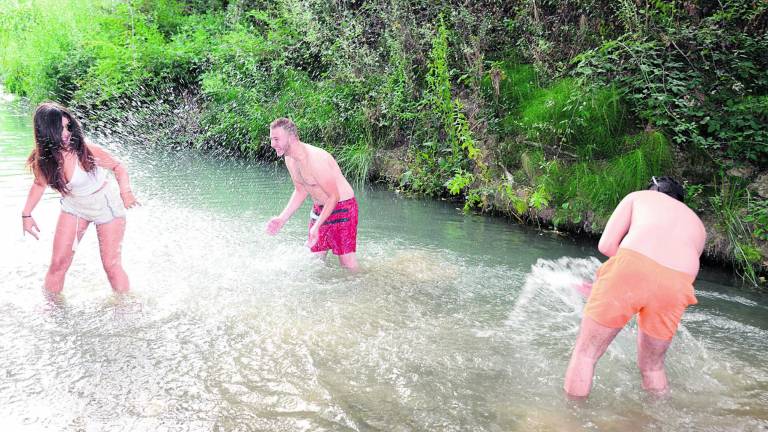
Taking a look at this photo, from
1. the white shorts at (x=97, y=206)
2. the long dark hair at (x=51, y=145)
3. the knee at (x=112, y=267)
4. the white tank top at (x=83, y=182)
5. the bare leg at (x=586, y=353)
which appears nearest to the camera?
the bare leg at (x=586, y=353)

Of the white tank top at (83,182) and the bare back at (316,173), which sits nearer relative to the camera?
the white tank top at (83,182)

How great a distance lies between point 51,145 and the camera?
438 cm

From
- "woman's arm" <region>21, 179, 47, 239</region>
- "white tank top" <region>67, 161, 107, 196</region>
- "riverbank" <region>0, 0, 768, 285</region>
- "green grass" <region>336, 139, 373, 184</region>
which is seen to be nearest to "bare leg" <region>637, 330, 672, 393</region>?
"riverbank" <region>0, 0, 768, 285</region>

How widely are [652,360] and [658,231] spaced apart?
829 mm

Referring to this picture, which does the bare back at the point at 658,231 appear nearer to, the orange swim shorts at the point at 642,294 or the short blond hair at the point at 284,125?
the orange swim shorts at the point at 642,294

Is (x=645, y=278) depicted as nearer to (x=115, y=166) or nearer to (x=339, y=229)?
(x=339, y=229)

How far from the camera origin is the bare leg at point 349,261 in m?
5.99

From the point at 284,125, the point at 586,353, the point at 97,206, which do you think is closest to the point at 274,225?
the point at 284,125

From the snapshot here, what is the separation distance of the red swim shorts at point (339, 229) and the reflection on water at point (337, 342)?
0.30m

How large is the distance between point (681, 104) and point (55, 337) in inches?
281

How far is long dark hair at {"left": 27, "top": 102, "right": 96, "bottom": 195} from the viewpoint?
4.37 m

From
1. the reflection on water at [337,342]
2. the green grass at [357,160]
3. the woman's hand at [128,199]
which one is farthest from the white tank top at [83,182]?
the green grass at [357,160]

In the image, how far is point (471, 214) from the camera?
8.77 meters

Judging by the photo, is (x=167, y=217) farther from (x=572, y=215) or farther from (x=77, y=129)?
(x=572, y=215)
